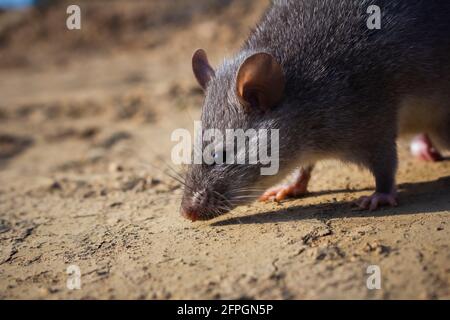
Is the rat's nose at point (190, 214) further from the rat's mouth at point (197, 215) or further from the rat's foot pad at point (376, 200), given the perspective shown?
the rat's foot pad at point (376, 200)

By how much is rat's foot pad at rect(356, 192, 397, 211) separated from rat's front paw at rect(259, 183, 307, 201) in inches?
25.8

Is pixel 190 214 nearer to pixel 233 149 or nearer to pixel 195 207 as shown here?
pixel 195 207

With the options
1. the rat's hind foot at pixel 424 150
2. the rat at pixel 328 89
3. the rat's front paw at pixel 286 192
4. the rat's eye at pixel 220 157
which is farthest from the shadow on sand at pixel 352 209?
the rat's hind foot at pixel 424 150

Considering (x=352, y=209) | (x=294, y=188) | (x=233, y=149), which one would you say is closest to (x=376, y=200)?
(x=352, y=209)

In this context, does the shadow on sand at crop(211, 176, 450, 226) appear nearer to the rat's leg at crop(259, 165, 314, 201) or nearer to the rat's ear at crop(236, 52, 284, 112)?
the rat's leg at crop(259, 165, 314, 201)

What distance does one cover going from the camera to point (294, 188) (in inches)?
198

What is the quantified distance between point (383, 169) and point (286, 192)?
2.95ft

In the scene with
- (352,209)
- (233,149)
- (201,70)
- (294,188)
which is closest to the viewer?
(233,149)

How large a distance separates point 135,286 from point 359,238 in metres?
1.55

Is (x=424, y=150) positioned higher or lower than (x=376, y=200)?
higher

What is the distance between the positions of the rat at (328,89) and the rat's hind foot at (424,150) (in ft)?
3.36

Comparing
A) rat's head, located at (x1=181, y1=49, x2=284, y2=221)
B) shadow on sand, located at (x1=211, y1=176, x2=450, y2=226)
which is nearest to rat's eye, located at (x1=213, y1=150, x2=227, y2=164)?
rat's head, located at (x1=181, y1=49, x2=284, y2=221)

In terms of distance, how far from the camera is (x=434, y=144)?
534 cm

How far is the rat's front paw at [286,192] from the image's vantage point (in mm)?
4982
